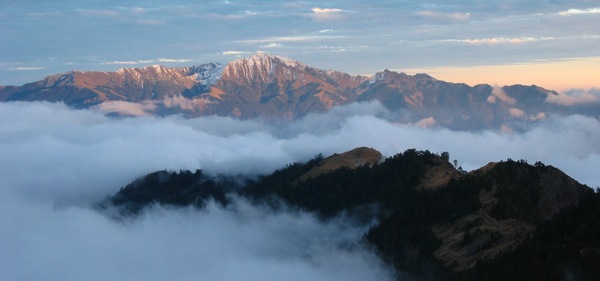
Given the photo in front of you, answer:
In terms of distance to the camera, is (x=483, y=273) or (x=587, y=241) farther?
(x=483, y=273)

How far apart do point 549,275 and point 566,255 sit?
24.9 ft

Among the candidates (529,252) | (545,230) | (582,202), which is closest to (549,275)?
(529,252)

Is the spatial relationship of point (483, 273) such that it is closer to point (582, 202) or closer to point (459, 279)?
point (459, 279)

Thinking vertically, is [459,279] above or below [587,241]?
below

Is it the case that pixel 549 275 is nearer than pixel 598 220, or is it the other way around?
pixel 549 275

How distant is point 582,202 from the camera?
199 meters

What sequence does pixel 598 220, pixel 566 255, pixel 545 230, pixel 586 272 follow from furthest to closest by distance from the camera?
pixel 545 230, pixel 598 220, pixel 566 255, pixel 586 272

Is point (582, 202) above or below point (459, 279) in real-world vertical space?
above

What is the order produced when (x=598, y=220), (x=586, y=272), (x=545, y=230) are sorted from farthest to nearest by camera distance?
(x=545, y=230), (x=598, y=220), (x=586, y=272)

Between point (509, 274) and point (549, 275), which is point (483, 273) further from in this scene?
point (549, 275)

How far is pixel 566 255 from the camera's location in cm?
16000

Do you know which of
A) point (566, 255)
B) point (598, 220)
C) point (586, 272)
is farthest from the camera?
point (598, 220)

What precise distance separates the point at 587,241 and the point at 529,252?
14581 mm

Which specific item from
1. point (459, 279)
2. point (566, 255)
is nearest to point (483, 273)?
point (459, 279)
